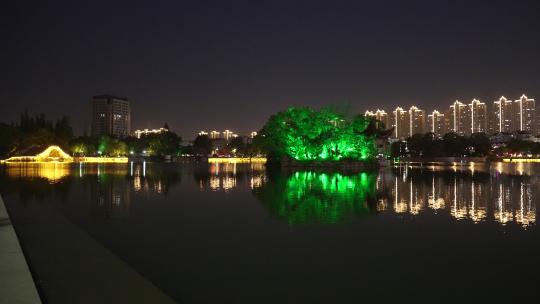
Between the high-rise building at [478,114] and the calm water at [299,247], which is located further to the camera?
the high-rise building at [478,114]

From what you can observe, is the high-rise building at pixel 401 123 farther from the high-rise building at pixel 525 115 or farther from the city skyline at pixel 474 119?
the high-rise building at pixel 525 115

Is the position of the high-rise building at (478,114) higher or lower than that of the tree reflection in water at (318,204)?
higher

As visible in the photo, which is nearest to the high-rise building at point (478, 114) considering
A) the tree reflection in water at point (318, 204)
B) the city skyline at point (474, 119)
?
the city skyline at point (474, 119)

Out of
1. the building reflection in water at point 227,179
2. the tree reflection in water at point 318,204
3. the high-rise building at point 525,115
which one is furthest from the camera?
the high-rise building at point 525,115

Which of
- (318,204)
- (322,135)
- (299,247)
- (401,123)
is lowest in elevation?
(299,247)

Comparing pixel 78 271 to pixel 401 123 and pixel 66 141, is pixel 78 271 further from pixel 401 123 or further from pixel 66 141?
pixel 401 123

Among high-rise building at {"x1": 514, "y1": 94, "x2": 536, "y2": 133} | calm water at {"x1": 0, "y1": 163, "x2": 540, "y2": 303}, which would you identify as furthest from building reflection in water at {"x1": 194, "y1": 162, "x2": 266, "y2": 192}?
high-rise building at {"x1": 514, "y1": 94, "x2": 536, "y2": 133}

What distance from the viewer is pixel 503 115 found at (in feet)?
598

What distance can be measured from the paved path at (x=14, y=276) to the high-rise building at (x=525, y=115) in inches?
7975

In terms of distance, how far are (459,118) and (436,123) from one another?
9.11 meters

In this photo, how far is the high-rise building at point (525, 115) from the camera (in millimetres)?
180163

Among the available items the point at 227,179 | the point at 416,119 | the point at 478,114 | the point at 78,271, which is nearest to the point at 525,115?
the point at 478,114

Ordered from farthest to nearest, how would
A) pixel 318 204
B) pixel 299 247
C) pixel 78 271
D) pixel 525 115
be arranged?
1. pixel 525 115
2. pixel 318 204
3. pixel 299 247
4. pixel 78 271

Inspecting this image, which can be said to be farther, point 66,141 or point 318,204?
point 66,141
